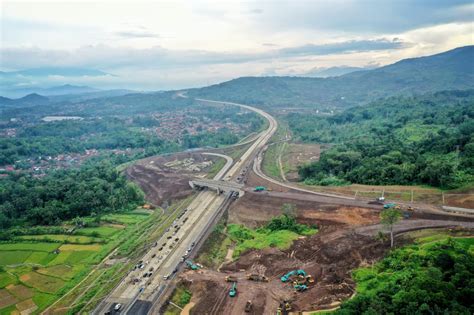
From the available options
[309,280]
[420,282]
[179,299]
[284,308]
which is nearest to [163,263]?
[179,299]

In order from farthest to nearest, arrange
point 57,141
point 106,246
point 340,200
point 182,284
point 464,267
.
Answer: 1. point 57,141
2. point 340,200
3. point 106,246
4. point 182,284
5. point 464,267

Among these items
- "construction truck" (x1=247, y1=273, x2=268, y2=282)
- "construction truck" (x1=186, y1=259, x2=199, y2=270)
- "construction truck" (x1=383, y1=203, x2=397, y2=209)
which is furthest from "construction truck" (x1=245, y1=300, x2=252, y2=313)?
"construction truck" (x1=383, y1=203, x2=397, y2=209)

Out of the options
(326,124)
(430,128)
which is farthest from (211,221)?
(326,124)

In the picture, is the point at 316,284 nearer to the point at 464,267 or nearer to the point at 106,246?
the point at 464,267

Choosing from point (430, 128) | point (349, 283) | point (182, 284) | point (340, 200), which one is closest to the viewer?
point (349, 283)

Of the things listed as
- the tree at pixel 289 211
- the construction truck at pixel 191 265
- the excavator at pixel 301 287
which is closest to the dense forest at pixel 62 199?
the construction truck at pixel 191 265

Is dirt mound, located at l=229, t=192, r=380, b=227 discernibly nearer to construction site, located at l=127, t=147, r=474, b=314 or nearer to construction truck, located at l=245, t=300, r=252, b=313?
construction site, located at l=127, t=147, r=474, b=314
